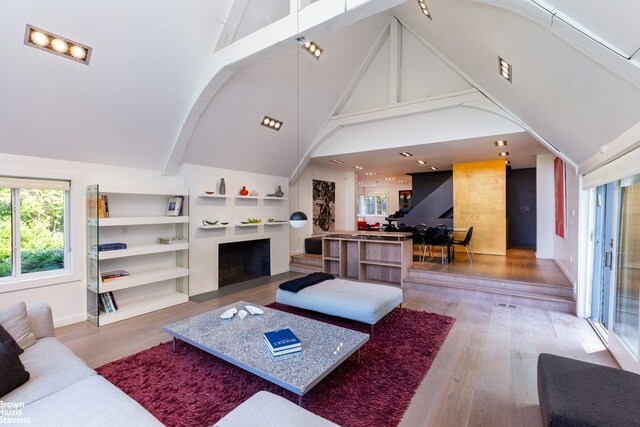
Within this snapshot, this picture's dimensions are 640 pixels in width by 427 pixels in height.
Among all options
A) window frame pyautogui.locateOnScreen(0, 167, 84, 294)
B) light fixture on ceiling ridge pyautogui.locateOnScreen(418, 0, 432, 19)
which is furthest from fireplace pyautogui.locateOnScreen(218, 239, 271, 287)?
light fixture on ceiling ridge pyautogui.locateOnScreen(418, 0, 432, 19)

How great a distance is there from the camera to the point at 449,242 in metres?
6.30

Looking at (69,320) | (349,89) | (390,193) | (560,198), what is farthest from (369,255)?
(390,193)

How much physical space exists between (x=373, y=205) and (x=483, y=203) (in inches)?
340

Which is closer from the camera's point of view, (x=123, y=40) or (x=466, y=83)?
(x=123, y=40)

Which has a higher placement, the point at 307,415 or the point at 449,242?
the point at 449,242

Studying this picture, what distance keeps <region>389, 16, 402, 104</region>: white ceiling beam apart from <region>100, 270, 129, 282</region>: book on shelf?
5.47m

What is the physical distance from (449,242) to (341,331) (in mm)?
4301

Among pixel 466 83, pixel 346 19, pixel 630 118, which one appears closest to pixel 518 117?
pixel 466 83

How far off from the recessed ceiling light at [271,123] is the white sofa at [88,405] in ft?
14.2

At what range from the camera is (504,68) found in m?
3.31

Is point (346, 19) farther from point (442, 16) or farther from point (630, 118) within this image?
point (630, 118)

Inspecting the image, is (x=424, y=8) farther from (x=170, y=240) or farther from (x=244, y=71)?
(x=170, y=240)

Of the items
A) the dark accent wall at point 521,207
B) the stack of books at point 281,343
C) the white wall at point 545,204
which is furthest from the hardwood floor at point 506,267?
the stack of books at point 281,343

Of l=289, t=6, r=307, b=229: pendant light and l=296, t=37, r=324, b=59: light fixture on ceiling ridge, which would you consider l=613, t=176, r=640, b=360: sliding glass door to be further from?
l=296, t=37, r=324, b=59: light fixture on ceiling ridge
